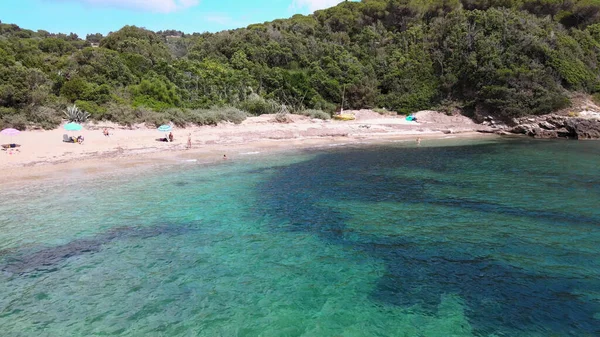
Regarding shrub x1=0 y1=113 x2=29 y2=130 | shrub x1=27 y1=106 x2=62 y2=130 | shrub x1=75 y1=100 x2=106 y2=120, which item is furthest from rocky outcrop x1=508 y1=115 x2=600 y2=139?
shrub x1=0 y1=113 x2=29 y2=130

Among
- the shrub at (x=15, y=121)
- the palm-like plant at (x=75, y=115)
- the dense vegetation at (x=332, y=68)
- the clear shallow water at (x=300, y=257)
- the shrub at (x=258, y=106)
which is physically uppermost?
the dense vegetation at (x=332, y=68)

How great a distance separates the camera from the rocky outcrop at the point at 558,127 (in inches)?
1554

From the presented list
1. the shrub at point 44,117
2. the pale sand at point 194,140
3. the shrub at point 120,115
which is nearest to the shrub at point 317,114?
the pale sand at point 194,140

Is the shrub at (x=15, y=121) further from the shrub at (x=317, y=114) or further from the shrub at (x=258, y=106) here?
the shrub at (x=317, y=114)

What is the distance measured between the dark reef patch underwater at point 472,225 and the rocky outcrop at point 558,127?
14.9 metres

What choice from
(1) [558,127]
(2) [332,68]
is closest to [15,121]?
(2) [332,68]

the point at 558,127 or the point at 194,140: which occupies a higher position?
the point at 558,127

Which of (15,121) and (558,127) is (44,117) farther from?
(558,127)

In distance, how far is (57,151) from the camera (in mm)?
25344

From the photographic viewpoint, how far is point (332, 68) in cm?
5897

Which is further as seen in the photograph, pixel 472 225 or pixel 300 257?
pixel 472 225

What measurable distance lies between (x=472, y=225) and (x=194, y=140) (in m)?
24.3

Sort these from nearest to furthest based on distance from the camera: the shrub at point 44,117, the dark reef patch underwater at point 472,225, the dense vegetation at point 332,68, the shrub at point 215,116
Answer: the dark reef patch underwater at point 472,225 → the shrub at point 44,117 → the dense vegetation at point 332,68 → the shrub at point 215,116

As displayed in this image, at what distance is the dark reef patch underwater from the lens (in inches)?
345
